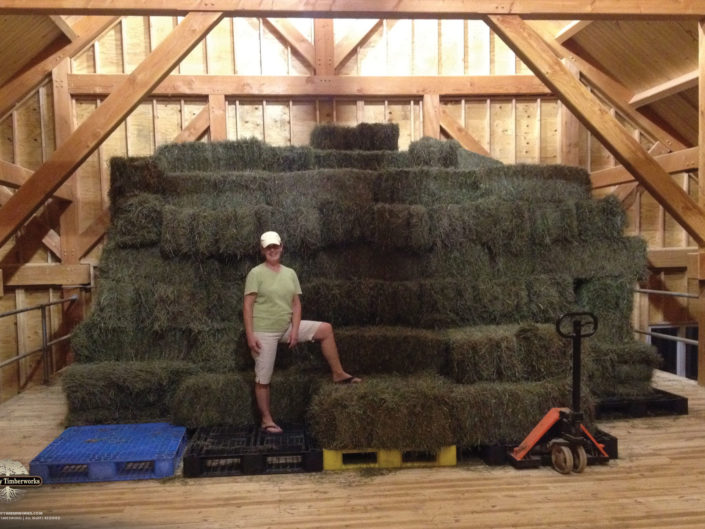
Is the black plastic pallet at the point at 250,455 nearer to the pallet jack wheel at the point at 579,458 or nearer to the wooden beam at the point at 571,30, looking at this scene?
the pallet jack wheel at the point at 579,458

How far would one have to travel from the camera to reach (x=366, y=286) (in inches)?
188

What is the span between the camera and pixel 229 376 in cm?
446

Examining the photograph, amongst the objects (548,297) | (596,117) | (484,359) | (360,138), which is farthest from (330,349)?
(596,117)

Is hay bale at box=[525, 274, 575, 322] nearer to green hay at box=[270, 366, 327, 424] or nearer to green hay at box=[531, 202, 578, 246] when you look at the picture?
green hay at box=[531, 202, 578, 246]

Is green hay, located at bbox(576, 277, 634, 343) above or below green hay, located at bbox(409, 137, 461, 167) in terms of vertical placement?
below

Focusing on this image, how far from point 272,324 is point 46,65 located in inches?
214

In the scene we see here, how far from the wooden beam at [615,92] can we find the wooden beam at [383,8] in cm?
257

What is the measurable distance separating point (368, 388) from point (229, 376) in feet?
4.08

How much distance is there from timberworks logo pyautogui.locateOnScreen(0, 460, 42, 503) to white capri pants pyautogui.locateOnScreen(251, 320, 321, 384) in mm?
1553

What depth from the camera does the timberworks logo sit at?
9.84 ft

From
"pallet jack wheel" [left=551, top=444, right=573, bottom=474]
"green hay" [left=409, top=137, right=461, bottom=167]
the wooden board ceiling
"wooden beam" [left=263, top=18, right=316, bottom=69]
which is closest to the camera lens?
"pallet jack wheel" [left=551, top=444, right=573, bottom=474]

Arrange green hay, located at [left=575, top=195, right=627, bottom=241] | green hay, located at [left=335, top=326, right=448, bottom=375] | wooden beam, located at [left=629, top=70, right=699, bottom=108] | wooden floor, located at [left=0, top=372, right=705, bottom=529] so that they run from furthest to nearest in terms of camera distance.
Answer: wooden beam, located at [left=629, top=70, right=699, bottom=108], green hay, located at [left=575, top=195, right=627, bottom=241], green hay, located at [left=335, top=326, right=448, bottom=375], wooden floor, located at [left=0, top=372, right=705, bottom=529]

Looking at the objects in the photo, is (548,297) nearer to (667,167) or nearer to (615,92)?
(667,167)

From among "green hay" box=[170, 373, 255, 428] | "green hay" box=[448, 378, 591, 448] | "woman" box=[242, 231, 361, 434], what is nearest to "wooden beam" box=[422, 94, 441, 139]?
"woman" box=[242, 231, 361, 434]
